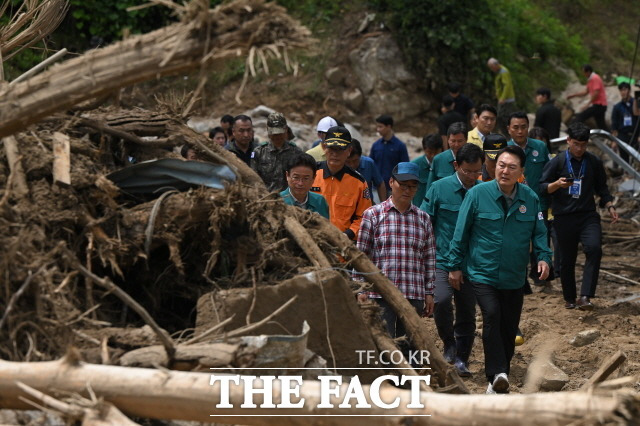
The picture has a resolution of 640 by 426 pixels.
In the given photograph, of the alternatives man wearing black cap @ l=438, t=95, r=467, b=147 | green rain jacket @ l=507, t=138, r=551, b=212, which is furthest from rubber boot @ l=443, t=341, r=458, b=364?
man wearing black cap @ l=438, t=95, r=467, b=147

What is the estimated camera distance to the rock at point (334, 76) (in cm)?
1670

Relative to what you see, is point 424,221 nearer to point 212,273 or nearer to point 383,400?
point 212,273

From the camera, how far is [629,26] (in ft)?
70.0

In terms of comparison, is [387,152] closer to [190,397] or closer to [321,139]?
[321,139]

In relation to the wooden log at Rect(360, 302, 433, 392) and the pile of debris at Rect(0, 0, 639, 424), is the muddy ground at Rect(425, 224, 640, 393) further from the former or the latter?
the pile of debris at Rect(0, 0, 639, 424)

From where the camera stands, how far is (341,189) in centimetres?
825

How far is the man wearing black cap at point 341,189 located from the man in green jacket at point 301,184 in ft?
2.24

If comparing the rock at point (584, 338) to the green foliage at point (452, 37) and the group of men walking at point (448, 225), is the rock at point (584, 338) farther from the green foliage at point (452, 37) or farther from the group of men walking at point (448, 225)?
the green foliage at point (452, 37)

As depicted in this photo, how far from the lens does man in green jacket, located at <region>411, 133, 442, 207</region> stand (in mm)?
10305

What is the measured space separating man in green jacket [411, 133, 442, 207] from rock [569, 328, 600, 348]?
223 centimetres

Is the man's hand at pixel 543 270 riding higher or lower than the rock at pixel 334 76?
lower

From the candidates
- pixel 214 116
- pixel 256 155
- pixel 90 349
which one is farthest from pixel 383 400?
pixel 214 116

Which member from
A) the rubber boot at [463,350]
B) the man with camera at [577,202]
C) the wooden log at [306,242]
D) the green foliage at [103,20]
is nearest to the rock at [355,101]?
the green foliage at [103,20]

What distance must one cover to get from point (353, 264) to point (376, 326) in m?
0.47
